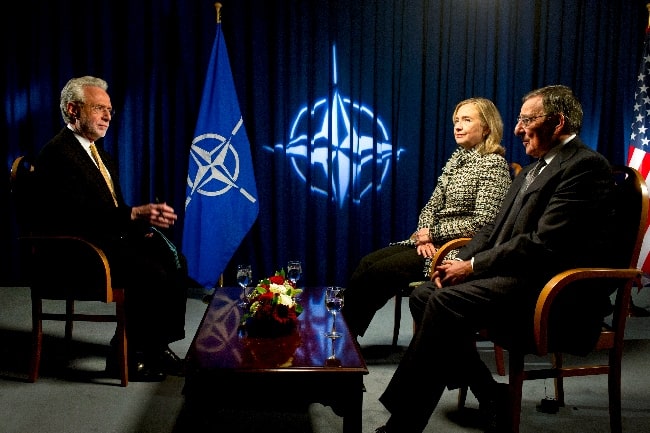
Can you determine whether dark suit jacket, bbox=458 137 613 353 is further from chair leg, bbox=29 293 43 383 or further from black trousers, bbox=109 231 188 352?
chair leg, bbox=29 293 43 383

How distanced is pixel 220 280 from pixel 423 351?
266 centimetres

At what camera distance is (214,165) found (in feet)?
14.4

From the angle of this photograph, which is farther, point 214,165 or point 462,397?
point 214,165

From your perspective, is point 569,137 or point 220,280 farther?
point 220,280

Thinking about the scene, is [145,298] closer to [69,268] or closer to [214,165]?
[69,268]

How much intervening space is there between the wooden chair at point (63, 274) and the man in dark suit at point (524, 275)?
53.5 inches

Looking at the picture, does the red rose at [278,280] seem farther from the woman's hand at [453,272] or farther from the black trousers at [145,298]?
the black trousers at [145,298]

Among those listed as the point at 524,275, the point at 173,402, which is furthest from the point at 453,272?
the point at 173,402

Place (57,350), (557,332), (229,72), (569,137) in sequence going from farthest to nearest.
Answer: (229,72), (57,350), (569,137), (557,332)

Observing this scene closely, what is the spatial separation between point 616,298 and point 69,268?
7.71 feet

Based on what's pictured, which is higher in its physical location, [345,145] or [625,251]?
[345,145]

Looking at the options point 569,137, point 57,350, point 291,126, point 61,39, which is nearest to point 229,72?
point 291,126

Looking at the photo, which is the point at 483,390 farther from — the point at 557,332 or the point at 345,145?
the point at 345,145

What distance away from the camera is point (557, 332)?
2109 mm
